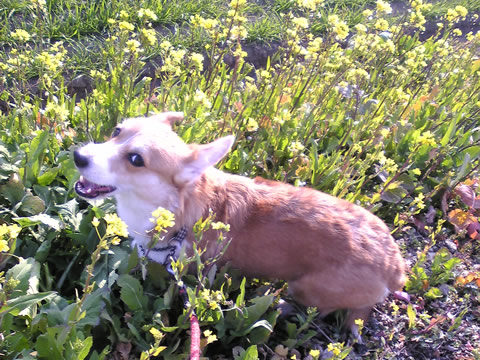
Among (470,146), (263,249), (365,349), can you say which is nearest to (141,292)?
(263,249)

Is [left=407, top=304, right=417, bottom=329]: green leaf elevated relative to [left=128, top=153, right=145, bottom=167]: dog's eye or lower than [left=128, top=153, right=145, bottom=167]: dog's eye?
lower

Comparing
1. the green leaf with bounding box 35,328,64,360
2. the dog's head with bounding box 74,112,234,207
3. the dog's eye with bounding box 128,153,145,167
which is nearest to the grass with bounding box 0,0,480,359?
the green leaf with bounding box 35,328,64,360

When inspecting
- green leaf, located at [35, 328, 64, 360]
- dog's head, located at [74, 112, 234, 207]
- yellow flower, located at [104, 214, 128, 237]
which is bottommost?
green leaf, located at [35, 328, 64, 360]

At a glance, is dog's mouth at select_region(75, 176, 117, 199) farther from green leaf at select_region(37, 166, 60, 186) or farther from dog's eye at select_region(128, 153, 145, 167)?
green leaf at select_region(37, 166, 60, 186)

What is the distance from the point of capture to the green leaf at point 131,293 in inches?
85.7

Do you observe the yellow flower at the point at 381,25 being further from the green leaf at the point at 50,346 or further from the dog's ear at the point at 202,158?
the green leaf at the point at 50,346

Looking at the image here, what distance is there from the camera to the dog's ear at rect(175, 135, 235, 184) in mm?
2256

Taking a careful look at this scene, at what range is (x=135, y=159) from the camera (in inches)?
89.9

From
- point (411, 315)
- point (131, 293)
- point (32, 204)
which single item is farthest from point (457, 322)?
point (32, 204)

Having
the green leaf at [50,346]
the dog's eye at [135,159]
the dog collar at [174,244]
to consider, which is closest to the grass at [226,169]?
the green leaf at [50,346]

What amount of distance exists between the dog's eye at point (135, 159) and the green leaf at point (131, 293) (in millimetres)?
585

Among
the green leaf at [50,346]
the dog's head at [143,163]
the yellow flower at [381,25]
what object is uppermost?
the yellow flower at [381,25]

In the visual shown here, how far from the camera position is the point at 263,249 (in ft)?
8.32

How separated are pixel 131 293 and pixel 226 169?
1376mm
